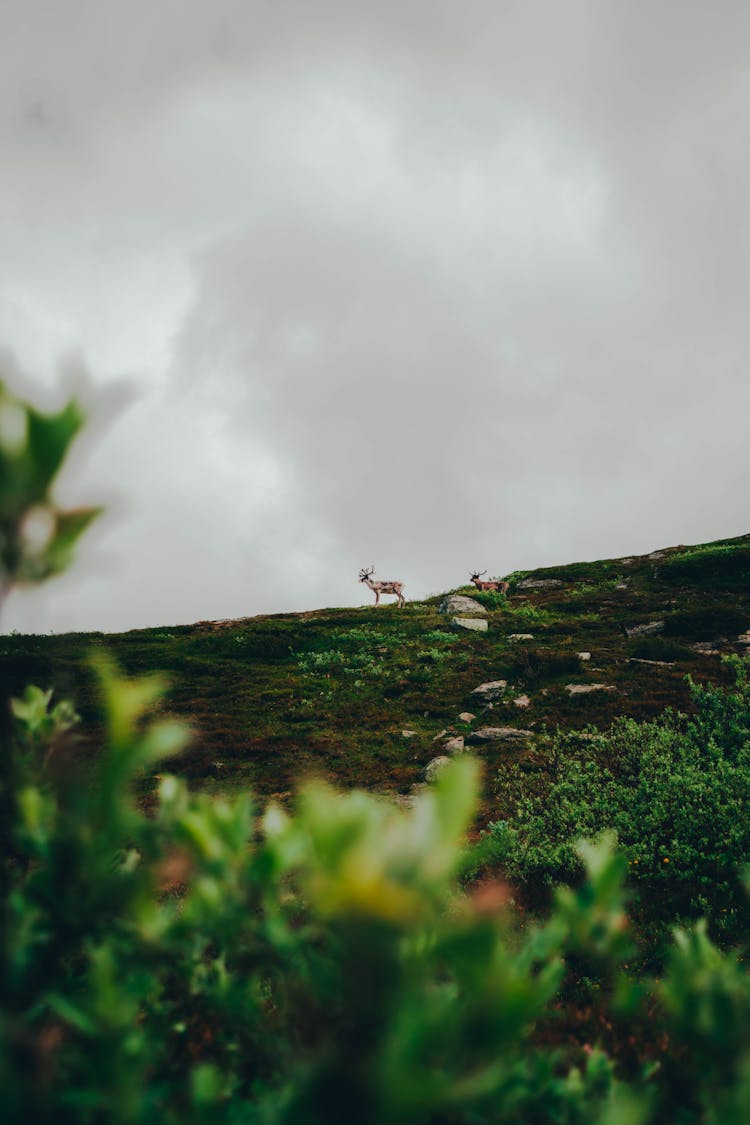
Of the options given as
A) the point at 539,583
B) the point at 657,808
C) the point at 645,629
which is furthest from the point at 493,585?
the point at 657,808

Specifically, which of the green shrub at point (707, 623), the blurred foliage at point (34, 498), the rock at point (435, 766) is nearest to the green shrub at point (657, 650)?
the green shrub at point (707, 623)

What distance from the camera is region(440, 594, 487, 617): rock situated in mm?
31125

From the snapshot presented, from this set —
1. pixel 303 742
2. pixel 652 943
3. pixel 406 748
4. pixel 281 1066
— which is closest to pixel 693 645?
pixel 406 748

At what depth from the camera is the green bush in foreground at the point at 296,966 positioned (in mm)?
1114

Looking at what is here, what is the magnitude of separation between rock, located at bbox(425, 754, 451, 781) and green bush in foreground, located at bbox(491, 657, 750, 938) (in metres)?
1.32

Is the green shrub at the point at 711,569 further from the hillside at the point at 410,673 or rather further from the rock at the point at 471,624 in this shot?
the rock at the point at 471,624

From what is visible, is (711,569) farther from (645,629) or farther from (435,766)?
(435,766)

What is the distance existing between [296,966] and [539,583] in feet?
127

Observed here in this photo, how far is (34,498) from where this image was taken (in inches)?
66.4

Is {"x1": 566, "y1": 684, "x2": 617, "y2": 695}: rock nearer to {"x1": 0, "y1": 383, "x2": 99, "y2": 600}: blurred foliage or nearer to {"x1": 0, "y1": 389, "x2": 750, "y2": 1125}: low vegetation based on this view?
{"x1": 0, "y1": 389, "x2": 750, "y2": 1125}: low vegetation

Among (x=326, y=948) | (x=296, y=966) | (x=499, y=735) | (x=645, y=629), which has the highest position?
(x=296, y=966)

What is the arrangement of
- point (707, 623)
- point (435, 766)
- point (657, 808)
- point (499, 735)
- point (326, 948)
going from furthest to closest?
1. point (707, 623)
2. point (499, 735)
3. point (435, 766)
4. point (657, 808)
5. point (326, 948)

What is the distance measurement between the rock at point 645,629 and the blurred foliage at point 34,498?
20894 mm

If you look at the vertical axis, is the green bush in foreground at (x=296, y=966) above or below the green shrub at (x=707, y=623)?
above
